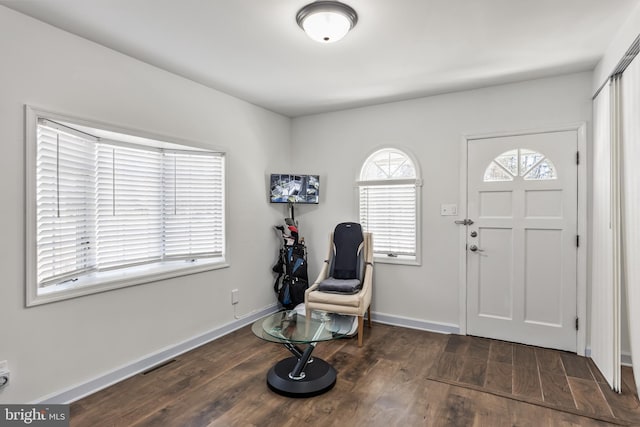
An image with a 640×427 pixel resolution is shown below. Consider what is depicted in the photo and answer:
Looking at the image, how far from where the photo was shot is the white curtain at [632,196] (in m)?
→ 2.11

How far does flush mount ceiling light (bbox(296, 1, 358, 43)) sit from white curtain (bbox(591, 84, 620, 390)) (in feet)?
6.66

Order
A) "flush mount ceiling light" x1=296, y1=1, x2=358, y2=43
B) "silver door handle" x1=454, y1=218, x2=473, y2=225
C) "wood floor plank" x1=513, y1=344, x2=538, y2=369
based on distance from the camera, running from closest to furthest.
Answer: "flush mount ceiling light" x1=296, y1=1, x2=358, y2=43, "wood floor plank" x1=513, y1=344, x2=538, y2=369, "silver door handle" x1=454, y1=218, x2=473, y2=225

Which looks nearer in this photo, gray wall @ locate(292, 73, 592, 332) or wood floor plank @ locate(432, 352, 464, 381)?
wood floor plank @ locate(432, 352, 464, 381)

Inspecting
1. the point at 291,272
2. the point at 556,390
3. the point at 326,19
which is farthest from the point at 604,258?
the point at 291,272

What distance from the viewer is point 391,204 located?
401cm

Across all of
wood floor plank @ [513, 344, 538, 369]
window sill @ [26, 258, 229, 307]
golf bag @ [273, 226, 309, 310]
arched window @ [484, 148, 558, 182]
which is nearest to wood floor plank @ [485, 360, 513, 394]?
wood floor plank @ [513, 344, 538, 369]

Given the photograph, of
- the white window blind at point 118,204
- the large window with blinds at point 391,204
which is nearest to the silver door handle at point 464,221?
the large window with blinds at point 391,204

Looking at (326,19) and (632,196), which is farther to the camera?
(632,196)

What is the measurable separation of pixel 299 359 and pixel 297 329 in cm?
22

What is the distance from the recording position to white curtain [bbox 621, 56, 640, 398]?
211cm

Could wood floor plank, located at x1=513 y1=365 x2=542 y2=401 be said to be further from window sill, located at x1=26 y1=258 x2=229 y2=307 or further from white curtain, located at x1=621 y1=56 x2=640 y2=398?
window sill, located at x1=26 y1=258 x2=229 y2=307

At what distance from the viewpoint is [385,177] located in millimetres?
4062

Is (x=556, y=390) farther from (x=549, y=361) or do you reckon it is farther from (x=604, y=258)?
(x=604, y=258)

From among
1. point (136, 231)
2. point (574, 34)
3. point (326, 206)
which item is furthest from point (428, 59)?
point (136, 231)
